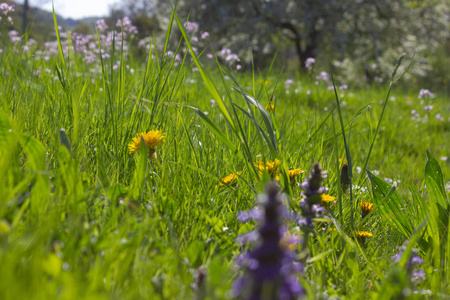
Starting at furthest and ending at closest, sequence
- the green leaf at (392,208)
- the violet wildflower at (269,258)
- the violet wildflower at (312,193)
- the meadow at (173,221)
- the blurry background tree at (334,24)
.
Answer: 1. the blurry background tree at (334,24)
2. the green leaf at (392,208)
3. the violet wildflower at (312,193)
4. the meadow at (173,221)
5. the violet wildflower at (269,258)

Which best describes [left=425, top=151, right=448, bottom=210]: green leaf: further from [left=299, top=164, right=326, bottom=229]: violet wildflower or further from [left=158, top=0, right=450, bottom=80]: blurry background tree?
[left=158, top=0, right=450, bottom=80]: blurry background tree

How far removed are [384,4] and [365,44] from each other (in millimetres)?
1818

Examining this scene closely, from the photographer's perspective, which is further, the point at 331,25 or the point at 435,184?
the point at 331,25

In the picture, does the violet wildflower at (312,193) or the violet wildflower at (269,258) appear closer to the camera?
the violet wildflower at (269,258)

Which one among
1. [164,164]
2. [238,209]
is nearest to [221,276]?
[238,209]

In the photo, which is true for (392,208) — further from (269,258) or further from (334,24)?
(334,24)

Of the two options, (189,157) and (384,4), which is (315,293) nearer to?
(189,157)

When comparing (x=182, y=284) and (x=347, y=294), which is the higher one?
(x=182, y=284)

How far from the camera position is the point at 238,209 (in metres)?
1.39

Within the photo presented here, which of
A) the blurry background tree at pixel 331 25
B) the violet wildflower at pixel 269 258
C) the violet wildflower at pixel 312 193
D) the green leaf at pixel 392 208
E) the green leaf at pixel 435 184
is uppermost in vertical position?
the blurry background tree at pixel 331 25

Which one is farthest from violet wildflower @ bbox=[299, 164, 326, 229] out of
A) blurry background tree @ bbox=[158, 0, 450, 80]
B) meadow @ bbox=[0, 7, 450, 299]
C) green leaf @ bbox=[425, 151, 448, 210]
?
blurry background tree @ bbox=[158, 0, 450, 80]

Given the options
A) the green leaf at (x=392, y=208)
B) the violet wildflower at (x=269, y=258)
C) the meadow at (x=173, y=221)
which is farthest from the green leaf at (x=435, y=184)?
the violet wildflower at (x=269, y=258)

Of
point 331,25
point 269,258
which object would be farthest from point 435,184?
point 331,25

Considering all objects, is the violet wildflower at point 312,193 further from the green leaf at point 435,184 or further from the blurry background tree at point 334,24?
the blurry background tree at point 334,24
